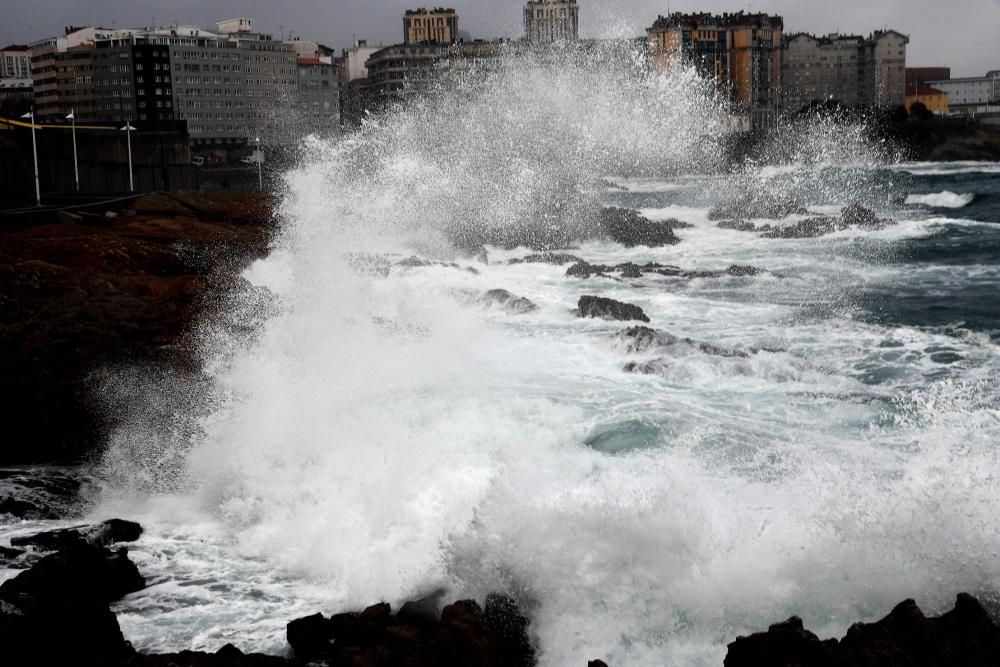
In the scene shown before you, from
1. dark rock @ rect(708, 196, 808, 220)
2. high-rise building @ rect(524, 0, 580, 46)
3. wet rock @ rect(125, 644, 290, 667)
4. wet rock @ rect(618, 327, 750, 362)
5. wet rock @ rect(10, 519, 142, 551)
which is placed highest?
high-rise building @ rect(524, 0, 580, 46)

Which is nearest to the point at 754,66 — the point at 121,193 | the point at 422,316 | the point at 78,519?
the point at 121,193

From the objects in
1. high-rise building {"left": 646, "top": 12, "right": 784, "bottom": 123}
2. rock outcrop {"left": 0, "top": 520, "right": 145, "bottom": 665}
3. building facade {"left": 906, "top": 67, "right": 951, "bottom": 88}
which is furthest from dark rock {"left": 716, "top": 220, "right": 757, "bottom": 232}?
building facade {"left": 906, "top": 67, "right": 951, "bottom": 88}

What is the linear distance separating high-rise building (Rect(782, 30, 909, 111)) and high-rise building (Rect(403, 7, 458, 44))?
33486 millimetres

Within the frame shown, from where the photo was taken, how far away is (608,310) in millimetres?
16922

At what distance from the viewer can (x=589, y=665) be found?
6.04 metres

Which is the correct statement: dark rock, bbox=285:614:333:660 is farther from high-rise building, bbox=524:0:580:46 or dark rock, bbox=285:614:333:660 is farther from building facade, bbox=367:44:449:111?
high-rise building, bbox=524:0:580:46

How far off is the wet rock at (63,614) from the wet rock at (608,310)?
33.2 feet

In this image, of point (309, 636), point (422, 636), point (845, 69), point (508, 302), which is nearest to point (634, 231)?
point (508, 302)

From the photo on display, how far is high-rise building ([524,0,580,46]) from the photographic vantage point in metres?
92.1

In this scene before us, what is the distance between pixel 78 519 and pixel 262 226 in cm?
1391

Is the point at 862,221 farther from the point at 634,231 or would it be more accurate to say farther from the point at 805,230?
the point at 634,231

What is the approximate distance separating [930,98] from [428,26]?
164 ft

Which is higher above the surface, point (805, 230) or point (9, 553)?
point (805, 230)

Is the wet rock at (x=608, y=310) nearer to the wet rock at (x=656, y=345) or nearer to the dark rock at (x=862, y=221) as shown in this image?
the wet rock at (x=656, y=345)
